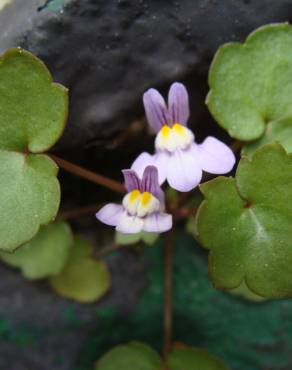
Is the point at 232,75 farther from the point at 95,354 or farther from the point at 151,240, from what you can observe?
the point at 95,354

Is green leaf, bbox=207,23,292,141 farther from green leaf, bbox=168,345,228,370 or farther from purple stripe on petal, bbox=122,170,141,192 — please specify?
green leaf, bbox=168,345,228,370

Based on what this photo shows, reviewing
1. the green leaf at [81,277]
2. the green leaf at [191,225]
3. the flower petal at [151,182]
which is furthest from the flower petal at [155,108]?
the green leaf at [81,277]

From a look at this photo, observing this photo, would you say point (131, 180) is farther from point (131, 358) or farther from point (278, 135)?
point (131, 358)

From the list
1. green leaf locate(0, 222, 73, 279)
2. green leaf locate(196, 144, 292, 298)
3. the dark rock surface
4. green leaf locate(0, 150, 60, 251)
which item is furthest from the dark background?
green leaf locate(196, 144, 292, 298)

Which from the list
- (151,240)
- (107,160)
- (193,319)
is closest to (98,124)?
(107,160)

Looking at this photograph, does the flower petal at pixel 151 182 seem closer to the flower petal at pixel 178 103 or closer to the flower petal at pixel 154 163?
the flower petal at pixel 154 163

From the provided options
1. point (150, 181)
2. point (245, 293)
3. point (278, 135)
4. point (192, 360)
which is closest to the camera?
point (150, 181)

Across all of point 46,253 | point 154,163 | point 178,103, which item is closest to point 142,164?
point 154,163
